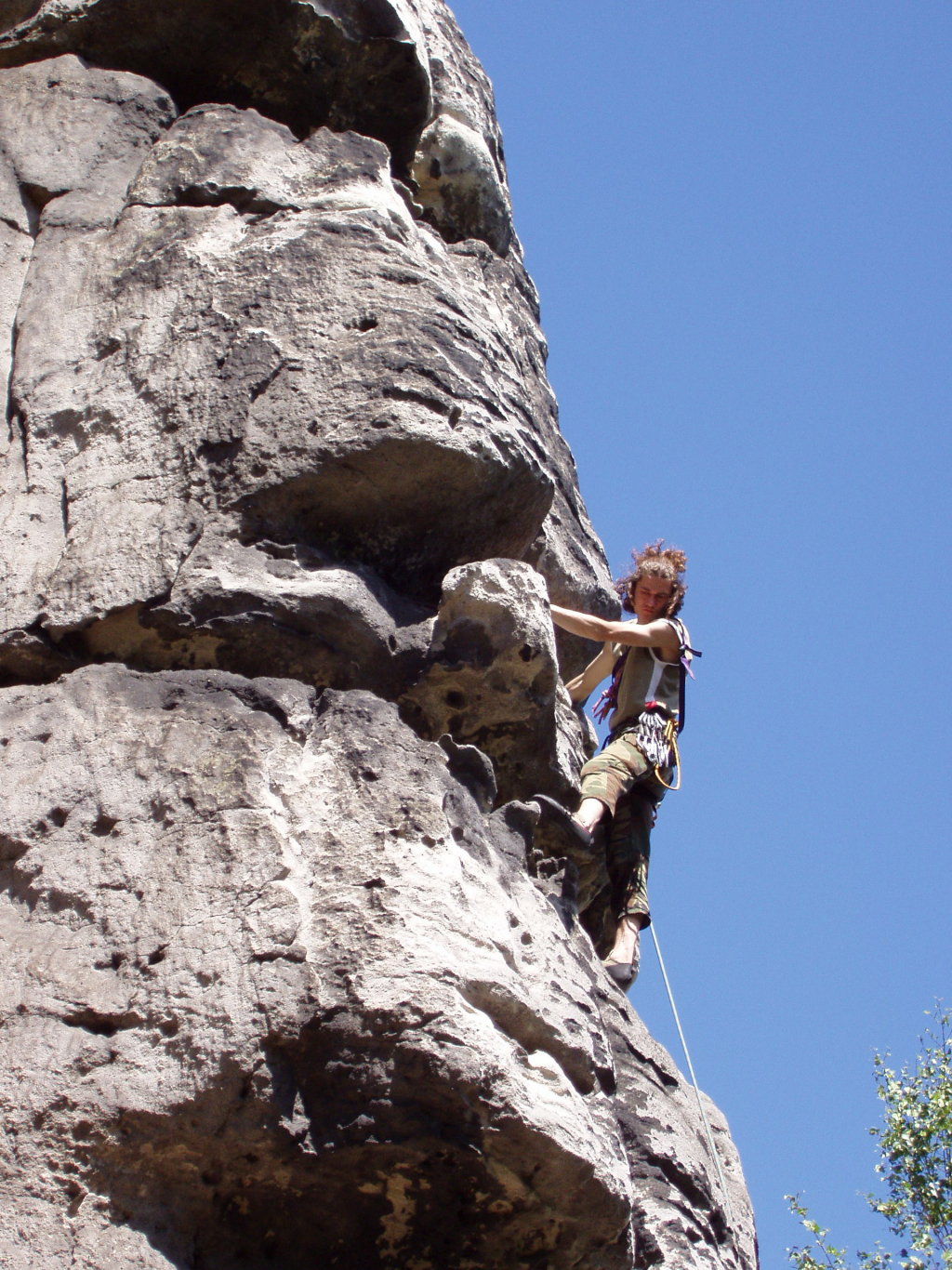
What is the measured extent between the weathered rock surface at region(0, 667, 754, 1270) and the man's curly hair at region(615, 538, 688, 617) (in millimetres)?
2147

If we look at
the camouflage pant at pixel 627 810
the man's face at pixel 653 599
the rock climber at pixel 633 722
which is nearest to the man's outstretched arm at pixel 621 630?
the rock climber at pixel 633 722

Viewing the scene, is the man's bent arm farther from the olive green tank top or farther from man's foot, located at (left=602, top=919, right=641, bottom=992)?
man's foot, located at (left=602, top=919, right=641, bottom=992)

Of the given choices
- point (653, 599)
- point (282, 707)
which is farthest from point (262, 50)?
point (282, 707)

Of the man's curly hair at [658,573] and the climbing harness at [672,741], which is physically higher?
the man's curly hair at [658,573]

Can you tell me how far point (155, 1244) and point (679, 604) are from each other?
321cm

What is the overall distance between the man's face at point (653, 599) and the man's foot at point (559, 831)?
4.41 ft

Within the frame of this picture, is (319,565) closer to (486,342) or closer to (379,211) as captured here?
(486,342)

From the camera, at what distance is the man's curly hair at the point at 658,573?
5.18 metres

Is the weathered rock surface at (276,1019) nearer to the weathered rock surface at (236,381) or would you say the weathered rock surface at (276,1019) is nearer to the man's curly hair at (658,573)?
the weathered rock surface at (236,381)

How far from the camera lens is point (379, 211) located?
4.24 m

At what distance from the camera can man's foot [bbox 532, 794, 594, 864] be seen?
3.86 m

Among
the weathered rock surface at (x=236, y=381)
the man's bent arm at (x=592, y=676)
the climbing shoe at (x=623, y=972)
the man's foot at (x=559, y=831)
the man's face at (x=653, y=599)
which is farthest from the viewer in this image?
the man's face at (x=653, y=599)

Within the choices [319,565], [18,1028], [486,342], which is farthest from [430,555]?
[18,1028]

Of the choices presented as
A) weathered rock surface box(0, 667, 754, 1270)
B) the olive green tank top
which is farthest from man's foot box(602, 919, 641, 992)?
weathered rock surface box(0, 667, 754, 1270)
